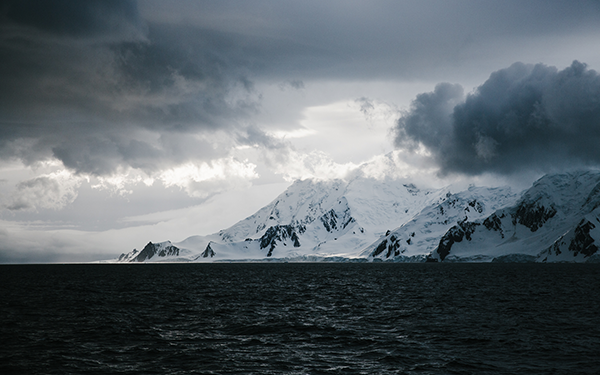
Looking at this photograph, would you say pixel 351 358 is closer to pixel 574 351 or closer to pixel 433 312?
pixel 574 351

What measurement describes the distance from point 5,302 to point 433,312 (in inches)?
2596

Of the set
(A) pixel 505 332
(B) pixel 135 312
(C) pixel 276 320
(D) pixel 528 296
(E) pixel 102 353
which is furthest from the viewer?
(D) pixel 528 296

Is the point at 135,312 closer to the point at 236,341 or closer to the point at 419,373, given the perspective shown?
the point at 236,341

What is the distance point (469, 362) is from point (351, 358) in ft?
28.2

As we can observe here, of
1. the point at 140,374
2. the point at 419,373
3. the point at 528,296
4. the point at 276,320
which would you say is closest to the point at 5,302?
the point at 276,320

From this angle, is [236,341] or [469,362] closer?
[469,362]

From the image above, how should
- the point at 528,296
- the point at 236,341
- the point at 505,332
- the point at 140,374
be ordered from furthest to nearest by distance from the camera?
the point at 528,296 < the point at 505,332 < the point at 236,341 < the point at 140,374

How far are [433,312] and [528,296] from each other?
102 ft

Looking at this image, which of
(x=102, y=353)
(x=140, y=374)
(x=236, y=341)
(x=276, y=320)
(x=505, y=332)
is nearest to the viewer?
(x=140, y=374)

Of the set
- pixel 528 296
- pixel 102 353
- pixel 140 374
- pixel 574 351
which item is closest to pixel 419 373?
pixel 574 351

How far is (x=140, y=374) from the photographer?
1185 inches

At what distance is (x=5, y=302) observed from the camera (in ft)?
239

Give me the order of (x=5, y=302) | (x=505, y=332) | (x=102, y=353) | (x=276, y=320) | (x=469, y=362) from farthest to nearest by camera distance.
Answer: (x=5, y=302) → (x=276, y=320) → (x=505, y=332) → (x=102, y=353) → (x=469, y=362)

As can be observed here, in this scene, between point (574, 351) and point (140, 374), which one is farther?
point (574, 351)
